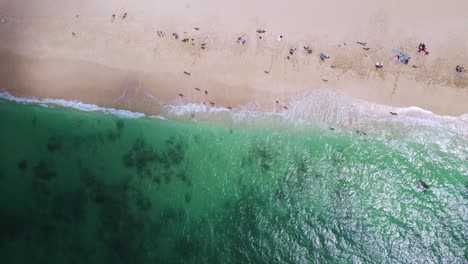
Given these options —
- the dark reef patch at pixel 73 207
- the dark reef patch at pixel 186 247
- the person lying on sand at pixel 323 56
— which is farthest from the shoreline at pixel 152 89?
the dark reef patch at pixel 186 247

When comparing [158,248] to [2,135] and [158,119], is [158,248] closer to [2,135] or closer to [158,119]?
[158,119]

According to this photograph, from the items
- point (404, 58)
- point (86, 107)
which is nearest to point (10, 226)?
point (86, 107)

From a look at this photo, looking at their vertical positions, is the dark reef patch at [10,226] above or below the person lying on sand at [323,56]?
below

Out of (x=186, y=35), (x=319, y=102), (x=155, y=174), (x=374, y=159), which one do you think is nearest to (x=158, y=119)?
(x=155, y=174)

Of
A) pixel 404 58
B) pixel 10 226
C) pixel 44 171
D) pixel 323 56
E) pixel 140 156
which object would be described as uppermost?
pixel 404 58

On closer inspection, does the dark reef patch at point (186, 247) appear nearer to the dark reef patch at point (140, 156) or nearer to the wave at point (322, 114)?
the dark reef patch at point (140, 156)

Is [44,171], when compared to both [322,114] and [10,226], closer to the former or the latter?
[10,226]
